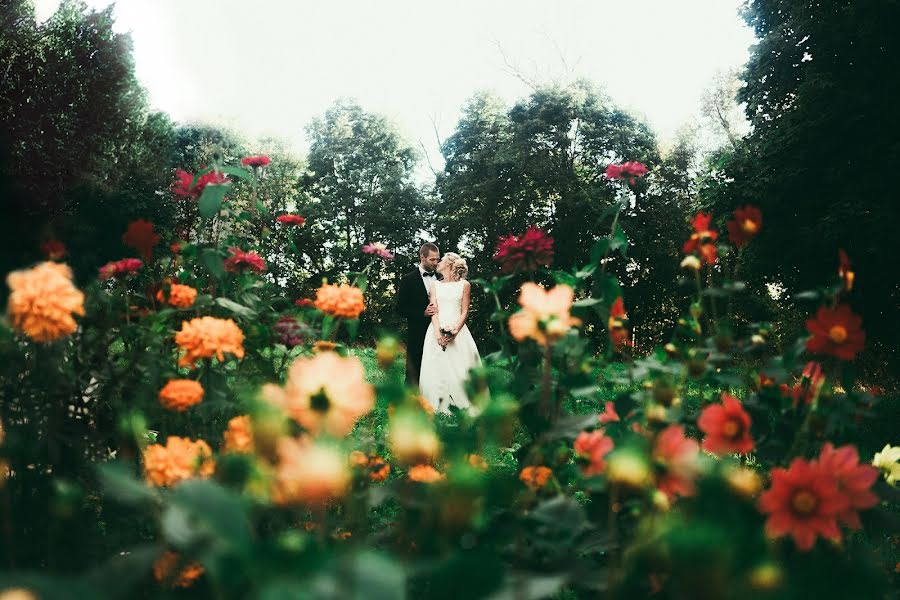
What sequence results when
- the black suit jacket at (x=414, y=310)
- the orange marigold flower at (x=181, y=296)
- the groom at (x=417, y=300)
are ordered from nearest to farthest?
the orange marigold flower at (x=181, y=296) < the groom at (x=417, y=300) < the black suit jacket at (x=414, y=310)

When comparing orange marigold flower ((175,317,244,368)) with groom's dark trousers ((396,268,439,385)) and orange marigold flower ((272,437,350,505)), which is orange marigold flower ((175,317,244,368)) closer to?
orange marigold flower ((272,437,350,505))

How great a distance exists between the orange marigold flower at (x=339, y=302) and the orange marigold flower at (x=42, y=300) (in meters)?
0.61

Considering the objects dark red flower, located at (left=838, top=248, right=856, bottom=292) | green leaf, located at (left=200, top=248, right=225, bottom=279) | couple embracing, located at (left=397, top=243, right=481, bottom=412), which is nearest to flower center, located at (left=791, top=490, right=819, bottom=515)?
dark red flower, located at (left=838, top=248, right=856, bottom=292)

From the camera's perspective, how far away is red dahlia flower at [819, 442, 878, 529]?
860 millimetres

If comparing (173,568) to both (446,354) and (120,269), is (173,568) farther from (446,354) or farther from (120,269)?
(446,354)

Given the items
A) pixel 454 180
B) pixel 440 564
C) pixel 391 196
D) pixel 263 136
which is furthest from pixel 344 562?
pixel 263 136

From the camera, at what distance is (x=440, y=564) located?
0.55 m

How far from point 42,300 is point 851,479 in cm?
130

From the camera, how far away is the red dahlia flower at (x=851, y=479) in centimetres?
86

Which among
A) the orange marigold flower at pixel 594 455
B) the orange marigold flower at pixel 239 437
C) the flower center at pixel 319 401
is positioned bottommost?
the flower center at pixel 319 401

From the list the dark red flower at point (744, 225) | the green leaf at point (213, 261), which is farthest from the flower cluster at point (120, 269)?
the dark red flower at point (744, 225)

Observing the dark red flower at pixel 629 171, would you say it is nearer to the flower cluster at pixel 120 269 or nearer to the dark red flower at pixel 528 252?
the dark red flower at pixel 528 252

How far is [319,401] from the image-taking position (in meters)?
0.71

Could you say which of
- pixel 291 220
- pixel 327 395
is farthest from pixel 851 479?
pixel 291 220
